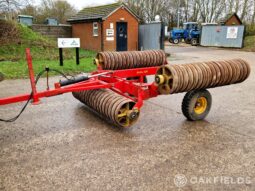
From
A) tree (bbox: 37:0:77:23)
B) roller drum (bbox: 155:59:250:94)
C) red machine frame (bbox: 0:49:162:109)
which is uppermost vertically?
tree (bbox: 37:0:77:23)

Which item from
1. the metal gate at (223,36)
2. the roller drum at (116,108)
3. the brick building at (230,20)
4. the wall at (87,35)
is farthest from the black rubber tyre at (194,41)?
the roller drum at (116,108)

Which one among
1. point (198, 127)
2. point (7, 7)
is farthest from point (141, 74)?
point (7, 7)

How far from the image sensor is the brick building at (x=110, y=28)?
658 inches

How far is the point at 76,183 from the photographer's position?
121 inches

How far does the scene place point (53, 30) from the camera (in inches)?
735

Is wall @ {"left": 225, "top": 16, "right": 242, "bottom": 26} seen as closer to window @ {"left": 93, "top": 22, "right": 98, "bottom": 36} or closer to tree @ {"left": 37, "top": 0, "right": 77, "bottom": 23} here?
window @ {"left": 93, "top": 22, "right": 98, "bottom": 36}

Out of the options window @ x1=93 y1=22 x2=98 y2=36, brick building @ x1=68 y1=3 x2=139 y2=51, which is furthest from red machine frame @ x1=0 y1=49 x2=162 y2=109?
window @ x1=93 y1=22 x2=98 y2=36

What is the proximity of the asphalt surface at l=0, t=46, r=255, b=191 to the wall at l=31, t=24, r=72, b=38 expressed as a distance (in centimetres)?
1343

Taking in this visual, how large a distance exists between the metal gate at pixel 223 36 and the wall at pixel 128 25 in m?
11.5

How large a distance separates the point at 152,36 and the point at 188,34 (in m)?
14.5

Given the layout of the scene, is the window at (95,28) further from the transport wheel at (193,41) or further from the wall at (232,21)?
the wall at (232,21)

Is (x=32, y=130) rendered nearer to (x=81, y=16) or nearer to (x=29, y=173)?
(x=29, y=173)

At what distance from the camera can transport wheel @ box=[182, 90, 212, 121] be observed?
498 centimetres

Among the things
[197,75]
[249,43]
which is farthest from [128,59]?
[249,43]
